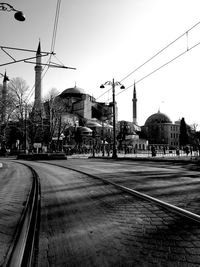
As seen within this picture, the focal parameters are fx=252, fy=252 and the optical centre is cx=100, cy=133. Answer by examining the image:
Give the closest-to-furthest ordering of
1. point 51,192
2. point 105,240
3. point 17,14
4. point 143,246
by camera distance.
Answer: point 143,246, point 105,240, point 51,192, point 17,14

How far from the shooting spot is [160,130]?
391 ft

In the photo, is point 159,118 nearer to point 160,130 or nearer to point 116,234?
Result: point 160,130

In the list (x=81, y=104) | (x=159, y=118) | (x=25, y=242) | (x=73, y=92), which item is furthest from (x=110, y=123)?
(x=25, y=242)

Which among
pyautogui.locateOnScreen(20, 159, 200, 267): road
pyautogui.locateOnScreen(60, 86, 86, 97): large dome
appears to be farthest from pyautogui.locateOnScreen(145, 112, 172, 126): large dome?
pyautogui.locateOnScreen(20, 159, 200, 267): road

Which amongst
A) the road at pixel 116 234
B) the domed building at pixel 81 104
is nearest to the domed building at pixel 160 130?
the domed building at pixel 81 104

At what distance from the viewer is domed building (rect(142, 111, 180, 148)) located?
119312 millimetres

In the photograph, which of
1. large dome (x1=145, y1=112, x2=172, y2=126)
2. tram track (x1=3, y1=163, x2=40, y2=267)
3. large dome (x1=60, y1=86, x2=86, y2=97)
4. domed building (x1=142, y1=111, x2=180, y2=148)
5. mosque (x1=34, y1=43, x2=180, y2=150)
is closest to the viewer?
tram track (x1=3, y1=163, x2=40, y2=267)

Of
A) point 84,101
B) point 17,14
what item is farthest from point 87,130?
point 17,14

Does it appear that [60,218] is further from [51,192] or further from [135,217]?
[51,192]

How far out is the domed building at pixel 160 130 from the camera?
4697 inches

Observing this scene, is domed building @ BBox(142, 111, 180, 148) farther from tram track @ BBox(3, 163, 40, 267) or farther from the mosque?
tram track @ BBox(3, 163, 40, 267)

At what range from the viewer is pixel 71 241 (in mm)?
2945

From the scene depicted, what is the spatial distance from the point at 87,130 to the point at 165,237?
86.6 m

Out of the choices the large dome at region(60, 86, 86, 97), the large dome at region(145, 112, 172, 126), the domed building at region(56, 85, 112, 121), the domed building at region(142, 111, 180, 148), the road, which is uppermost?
the large dome at region(60, 86, 86, 97)
